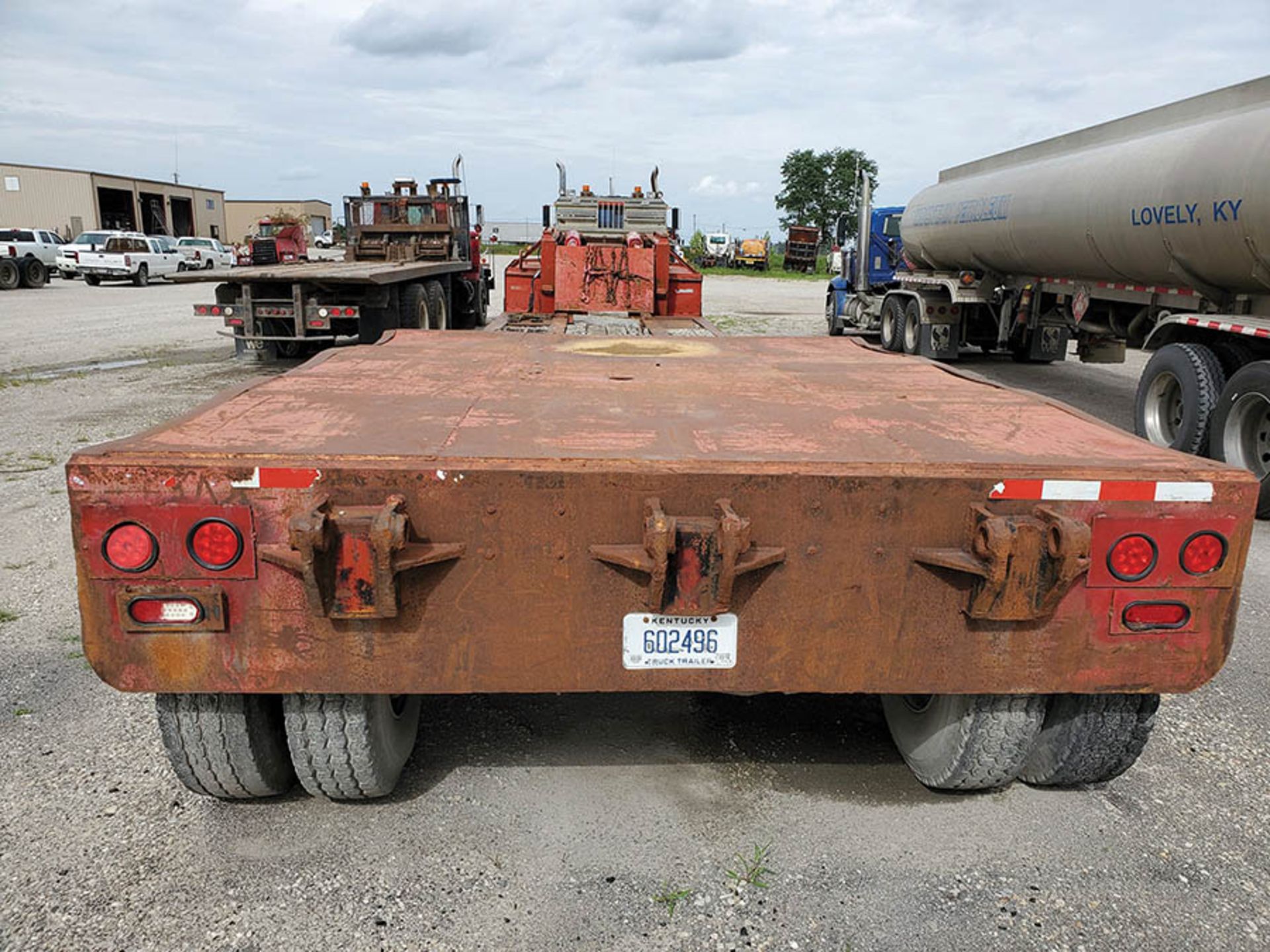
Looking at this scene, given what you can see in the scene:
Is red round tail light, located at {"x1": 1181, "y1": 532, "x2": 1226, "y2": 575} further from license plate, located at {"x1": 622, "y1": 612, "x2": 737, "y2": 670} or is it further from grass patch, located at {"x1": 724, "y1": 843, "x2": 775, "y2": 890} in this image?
grass patch, located at {"x1": 724, "y1": 843, "x2": 775, "y2": 890}

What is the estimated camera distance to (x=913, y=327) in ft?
50.6

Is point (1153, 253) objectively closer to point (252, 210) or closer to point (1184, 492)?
point (1184, 492)

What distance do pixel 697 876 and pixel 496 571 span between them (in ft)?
3.75

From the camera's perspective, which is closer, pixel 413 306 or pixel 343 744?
pixel 343 744

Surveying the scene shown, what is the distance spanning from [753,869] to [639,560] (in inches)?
44.6

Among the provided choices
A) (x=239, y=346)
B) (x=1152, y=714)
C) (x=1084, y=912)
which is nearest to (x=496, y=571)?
(x=1084, y=912)

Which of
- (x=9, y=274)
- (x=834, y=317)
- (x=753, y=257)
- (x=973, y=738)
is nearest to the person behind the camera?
(x=973, y=738)

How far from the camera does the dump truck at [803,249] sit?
54875 millimetres

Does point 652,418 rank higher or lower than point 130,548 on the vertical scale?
higher

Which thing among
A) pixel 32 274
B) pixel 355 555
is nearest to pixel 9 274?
pixel 32 274

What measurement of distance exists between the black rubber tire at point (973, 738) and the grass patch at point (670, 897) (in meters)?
0.95

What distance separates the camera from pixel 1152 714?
297 cm

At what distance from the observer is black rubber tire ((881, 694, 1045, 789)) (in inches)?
114

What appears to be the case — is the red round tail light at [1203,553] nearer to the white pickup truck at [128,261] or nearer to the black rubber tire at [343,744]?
the black rubber tire at [343,744]
